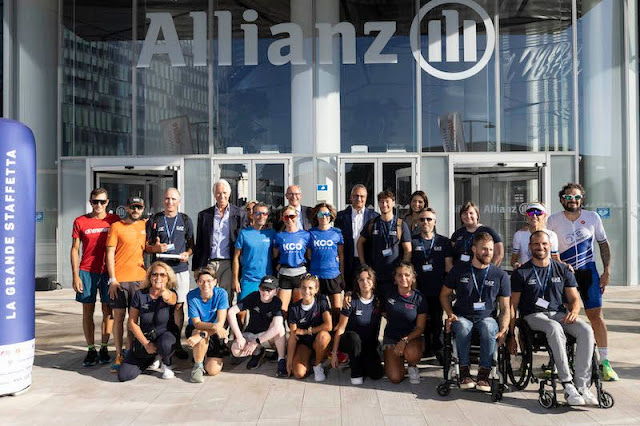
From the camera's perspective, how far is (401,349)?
5.22m

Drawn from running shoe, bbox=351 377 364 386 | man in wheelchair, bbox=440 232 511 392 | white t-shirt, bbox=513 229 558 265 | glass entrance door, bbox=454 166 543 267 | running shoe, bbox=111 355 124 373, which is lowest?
running shoe, bbox=351 377 364 386

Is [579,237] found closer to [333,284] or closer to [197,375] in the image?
[333,284]

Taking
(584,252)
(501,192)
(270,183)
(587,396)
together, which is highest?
(270,183)

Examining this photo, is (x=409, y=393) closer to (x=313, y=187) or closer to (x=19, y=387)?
(x=19, y=387)

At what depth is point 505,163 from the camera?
11406mm

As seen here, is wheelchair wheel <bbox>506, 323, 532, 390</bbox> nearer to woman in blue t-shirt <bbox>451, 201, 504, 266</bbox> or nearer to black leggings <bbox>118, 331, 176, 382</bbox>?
woman in blue t-shirt <bbox>451, 201, 504, 266</bbox>

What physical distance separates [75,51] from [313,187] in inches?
220

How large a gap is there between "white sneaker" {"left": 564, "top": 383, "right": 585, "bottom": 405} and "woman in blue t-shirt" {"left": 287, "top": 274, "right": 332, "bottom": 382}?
1.96 m

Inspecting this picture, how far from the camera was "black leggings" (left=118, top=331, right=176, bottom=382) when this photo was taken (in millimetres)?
5421

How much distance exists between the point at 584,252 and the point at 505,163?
621 cm

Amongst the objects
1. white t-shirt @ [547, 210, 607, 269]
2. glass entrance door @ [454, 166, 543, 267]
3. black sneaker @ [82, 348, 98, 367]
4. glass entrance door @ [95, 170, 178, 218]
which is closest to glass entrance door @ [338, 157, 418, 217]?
glass entrance door @ [454, 166, 543, 267]

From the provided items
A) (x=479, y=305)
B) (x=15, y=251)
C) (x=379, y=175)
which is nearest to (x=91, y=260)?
(x=15, y=251)

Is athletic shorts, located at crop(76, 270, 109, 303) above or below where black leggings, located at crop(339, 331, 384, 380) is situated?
above

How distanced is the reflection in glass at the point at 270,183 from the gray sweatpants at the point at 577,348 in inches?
291
